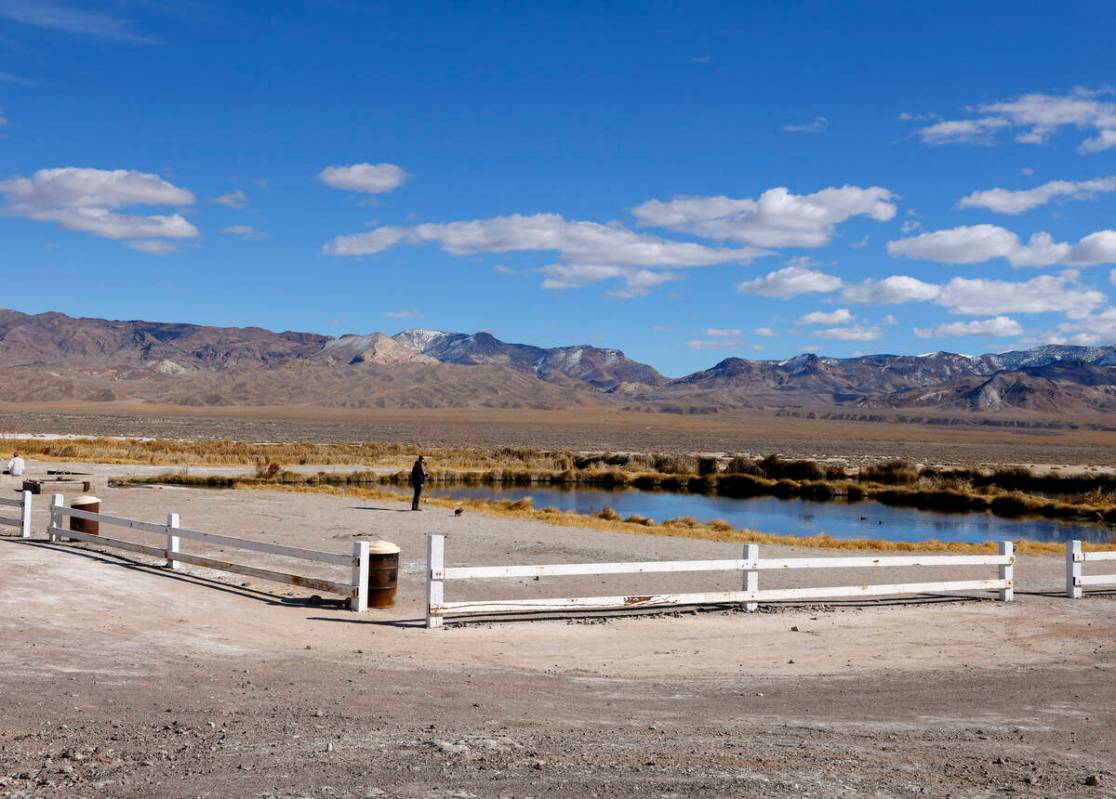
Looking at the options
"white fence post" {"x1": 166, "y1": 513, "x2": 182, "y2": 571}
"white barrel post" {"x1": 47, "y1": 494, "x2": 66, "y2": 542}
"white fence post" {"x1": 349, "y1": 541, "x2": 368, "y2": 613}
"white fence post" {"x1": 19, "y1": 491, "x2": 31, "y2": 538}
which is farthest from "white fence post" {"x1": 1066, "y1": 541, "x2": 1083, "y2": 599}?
"white fence post" {"x1": 19, "y1": 491, "x2": 31, "y2": 538}

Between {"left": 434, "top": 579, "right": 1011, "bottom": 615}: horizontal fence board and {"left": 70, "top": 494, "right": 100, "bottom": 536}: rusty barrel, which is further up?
{"left": 70, "top": 494, "right": 100, "bottom": 536}: rusty barrel

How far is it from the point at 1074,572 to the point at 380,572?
1093 cm

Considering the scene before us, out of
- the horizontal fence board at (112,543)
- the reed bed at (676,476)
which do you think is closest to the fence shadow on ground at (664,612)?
the horizontal fence board at (112,543)

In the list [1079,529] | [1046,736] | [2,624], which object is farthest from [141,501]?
[1079,529]

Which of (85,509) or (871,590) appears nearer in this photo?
(871,590)

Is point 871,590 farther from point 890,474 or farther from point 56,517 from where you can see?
point 890,474

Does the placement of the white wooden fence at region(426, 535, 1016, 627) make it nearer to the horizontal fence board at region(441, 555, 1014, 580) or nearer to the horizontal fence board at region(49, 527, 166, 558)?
the horizontal fence board at region(441, 555, 1014, 580)

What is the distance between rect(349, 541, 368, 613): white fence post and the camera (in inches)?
544

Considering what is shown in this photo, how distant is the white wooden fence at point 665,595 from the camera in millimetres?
13117

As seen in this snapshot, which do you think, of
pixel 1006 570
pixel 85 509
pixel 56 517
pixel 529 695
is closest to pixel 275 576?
pixel 529 695

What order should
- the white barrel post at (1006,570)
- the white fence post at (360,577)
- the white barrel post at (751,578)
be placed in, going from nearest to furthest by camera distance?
the white fence post at (360,577), the white barrel post at (751,578), the white barrel post at (1006,570)

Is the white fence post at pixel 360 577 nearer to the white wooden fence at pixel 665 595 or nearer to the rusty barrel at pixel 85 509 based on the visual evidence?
the white wooden fence at pixel 665 595

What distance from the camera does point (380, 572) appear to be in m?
14.2

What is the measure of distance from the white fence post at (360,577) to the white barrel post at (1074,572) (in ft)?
36.0
